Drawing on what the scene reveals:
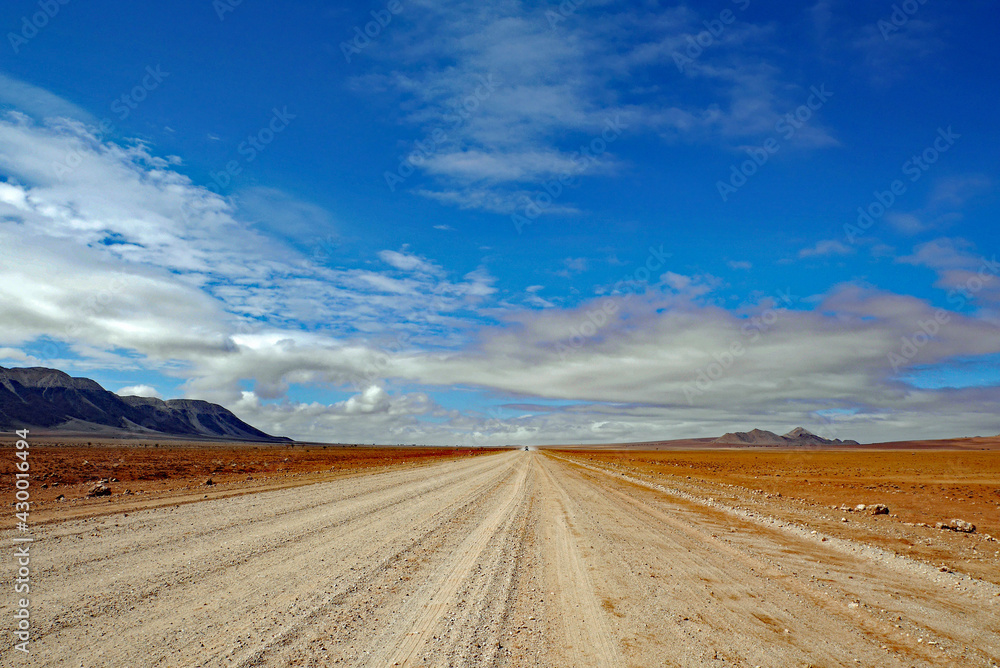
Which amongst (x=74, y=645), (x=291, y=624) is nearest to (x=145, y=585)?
(x=74, y=645)

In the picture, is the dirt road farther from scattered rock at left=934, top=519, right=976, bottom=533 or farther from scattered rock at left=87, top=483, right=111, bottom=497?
scattered rock at left=87, top=483, right=111, bottom=497

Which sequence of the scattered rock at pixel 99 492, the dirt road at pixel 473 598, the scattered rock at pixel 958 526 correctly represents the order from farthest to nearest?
the scattered rock at pixel 99 492, the scattered rock at pixel 958 526, the dirt road at pixel 473 598

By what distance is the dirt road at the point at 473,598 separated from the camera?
5484mm

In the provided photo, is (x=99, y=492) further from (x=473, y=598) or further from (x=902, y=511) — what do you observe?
(x=902, y=511)

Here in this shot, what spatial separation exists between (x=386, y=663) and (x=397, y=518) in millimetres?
9214

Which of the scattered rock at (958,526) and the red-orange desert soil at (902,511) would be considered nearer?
the red-orange desert soil at (902,511)

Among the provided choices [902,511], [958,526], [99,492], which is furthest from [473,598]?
[902,511]

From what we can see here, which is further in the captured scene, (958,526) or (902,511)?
(902,511)

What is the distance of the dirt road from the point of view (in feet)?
18.0

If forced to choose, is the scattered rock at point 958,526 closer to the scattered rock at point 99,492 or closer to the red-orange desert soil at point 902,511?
the red-orange desert soil at point 902,511

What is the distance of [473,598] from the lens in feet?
23.8

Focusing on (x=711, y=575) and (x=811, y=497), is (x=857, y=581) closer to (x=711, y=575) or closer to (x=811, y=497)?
(x=711, y=575)

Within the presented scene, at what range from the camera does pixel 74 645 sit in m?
5.19

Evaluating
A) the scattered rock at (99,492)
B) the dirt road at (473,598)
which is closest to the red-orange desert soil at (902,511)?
the dirt road at (473,598)
